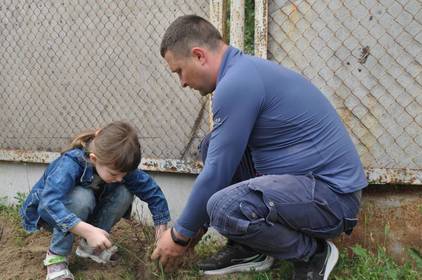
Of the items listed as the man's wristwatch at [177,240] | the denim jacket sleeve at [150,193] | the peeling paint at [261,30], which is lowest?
the denim jacket sleeve at [150,193]

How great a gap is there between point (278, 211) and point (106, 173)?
0.95 meters

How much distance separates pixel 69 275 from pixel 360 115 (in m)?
1.85

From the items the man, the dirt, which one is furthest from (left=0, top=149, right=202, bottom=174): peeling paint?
the man

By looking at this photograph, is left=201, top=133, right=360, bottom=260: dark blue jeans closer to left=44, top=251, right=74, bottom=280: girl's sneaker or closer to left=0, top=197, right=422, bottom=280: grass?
left=0, top=197, right=422, bottom=280: grass

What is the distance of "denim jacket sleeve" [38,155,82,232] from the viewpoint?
9.05 feet

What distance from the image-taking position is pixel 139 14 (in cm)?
372

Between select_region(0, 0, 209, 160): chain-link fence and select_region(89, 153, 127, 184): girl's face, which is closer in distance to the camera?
select_region(89, 153, 127, 184): girl's face

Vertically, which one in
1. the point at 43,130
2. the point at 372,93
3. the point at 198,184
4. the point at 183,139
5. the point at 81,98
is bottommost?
the point at 43,130

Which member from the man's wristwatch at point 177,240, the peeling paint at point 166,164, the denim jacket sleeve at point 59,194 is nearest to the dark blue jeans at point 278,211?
the man's wristwatch at point 177,240

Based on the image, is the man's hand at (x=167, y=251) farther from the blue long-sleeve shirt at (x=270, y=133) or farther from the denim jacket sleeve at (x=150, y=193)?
the denim jacket sleeve at (x=150, y=193)

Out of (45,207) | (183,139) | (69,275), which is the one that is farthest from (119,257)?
(183,139)

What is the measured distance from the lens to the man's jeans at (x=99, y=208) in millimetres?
2940

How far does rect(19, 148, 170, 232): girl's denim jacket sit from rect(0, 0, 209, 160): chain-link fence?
2.02 ft

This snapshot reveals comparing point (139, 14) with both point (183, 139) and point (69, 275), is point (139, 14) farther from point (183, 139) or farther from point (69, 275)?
point (69, 275)
